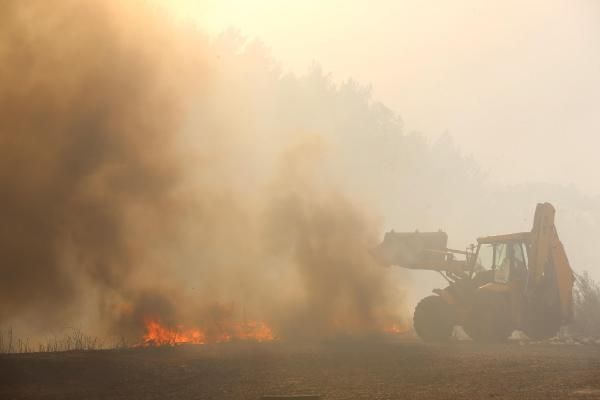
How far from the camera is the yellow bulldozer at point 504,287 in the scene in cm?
2394

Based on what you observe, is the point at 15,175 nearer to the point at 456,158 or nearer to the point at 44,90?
the point at 44,90

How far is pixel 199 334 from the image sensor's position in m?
25.2

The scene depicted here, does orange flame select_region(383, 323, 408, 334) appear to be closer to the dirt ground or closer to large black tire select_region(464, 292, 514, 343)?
large black tire select_region(464, 292, 514, 343)

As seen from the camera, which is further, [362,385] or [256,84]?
[256,84]

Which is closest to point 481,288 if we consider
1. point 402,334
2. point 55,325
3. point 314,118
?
point 402,334

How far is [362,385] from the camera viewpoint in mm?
15461

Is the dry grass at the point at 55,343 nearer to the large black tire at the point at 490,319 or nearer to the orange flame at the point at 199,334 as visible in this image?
the orange flame at the point at 199,334

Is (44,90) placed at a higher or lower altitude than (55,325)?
higher

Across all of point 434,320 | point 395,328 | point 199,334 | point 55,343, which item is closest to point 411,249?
point 434,320

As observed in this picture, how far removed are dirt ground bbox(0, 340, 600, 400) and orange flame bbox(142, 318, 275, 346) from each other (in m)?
2.18

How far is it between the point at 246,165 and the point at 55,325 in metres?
17.8

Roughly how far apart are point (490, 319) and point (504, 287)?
1.17 metres

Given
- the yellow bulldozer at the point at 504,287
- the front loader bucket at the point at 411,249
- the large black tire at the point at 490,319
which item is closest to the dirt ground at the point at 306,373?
the yellow bulldozer at the point at 504,287

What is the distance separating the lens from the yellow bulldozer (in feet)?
78.5
